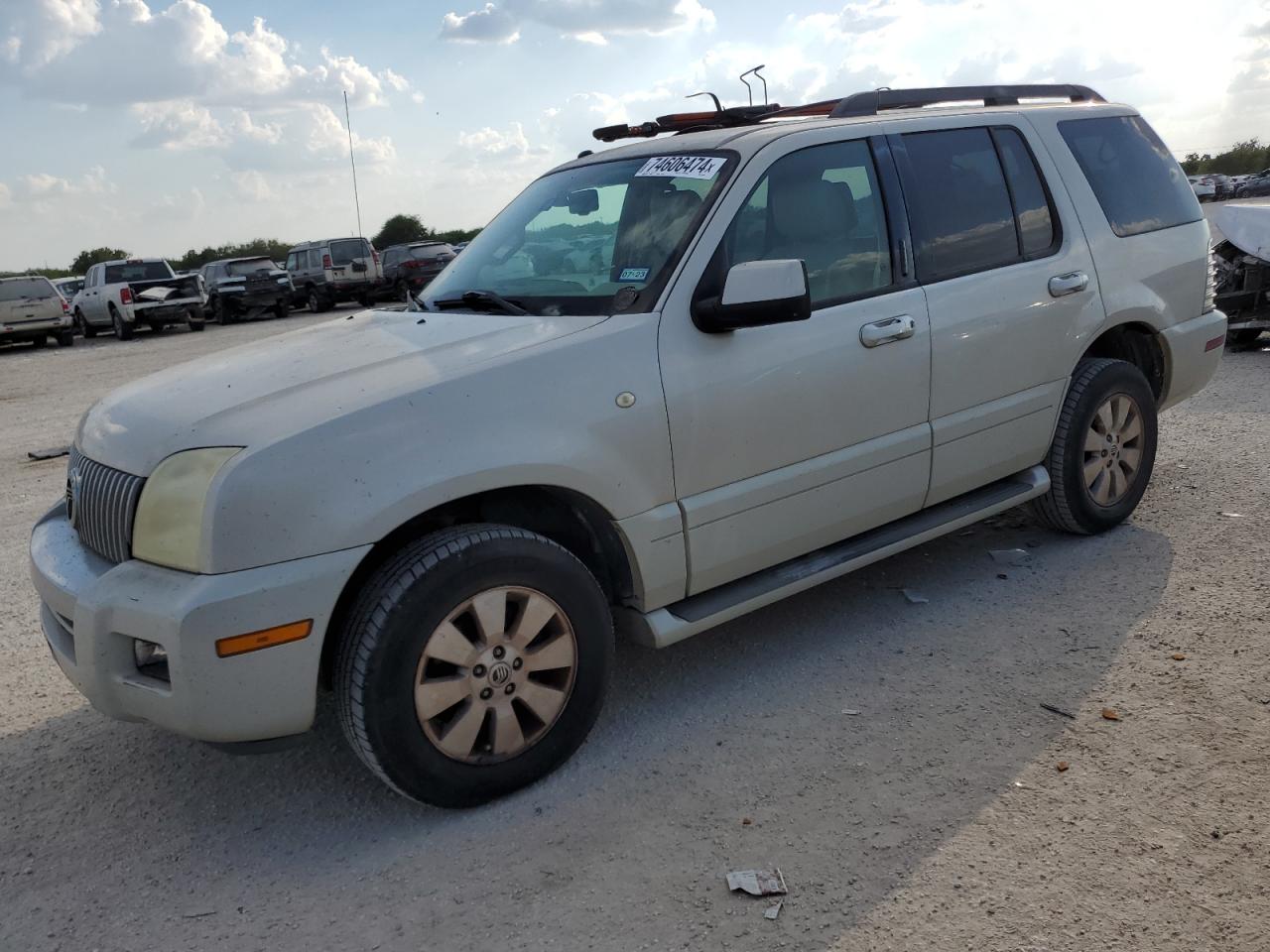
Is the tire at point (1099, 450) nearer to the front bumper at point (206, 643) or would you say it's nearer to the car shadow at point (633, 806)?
the car shadow at point (633, 806)

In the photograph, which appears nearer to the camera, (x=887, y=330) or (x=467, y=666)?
(x=467, y=666)

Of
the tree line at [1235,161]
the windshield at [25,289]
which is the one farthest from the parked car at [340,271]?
the tree line at [1235,161]

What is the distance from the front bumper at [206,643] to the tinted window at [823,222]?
5.60 feet

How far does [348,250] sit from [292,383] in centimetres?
2504

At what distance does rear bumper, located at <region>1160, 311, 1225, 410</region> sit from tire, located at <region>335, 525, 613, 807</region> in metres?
3.28

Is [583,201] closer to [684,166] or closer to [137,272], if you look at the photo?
[684,166]

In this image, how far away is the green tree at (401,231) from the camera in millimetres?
56031

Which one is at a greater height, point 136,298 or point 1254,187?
point 1254,187

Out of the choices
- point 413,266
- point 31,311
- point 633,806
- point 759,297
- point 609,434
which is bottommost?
point 633,806

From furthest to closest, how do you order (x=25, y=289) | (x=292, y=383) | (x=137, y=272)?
(x=137, y=272) < (x=25, y=289) < (x=292, y=383)

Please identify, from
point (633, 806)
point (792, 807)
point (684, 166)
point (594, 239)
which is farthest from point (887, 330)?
point (633, 806)

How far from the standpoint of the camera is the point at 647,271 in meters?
3.59

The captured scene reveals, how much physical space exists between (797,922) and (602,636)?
3.43 ft

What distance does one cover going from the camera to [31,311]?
74.3ft
